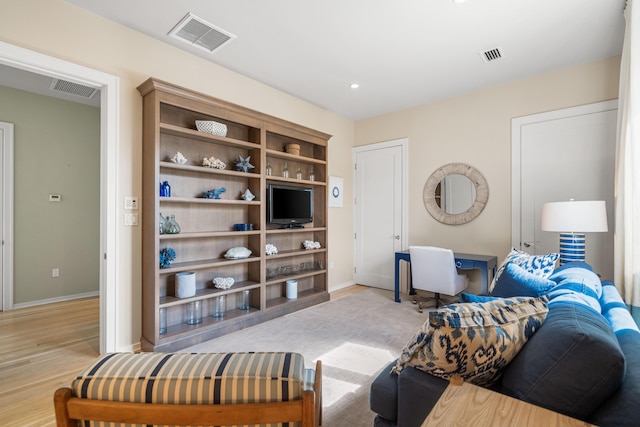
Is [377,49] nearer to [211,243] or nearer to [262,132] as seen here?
[262,132]

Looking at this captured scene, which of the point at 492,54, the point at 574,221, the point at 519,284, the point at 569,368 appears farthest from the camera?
the point at 492,54

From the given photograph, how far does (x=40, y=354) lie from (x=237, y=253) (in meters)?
1.84

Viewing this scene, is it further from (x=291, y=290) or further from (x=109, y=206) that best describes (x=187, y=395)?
(x=291, y=290)

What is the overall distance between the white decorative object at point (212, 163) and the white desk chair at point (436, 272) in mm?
2477

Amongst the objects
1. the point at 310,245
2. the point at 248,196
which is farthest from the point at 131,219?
the point at 310,245

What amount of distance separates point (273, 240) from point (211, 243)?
3.09ft

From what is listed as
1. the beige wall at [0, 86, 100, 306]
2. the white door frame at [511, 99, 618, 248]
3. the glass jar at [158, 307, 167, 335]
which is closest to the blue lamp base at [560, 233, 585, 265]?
the white door frame at [511, 99, 618, 248]

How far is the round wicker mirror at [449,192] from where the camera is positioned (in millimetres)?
3998

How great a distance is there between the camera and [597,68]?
3236 millimetres

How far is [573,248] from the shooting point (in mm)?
2844

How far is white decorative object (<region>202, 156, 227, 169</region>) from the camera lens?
10.2 feet

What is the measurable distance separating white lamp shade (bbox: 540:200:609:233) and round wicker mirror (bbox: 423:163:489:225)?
124 centimetres

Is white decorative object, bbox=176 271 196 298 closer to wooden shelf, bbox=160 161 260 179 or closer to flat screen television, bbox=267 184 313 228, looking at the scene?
wooden shelf, bbox=160 161 260 179

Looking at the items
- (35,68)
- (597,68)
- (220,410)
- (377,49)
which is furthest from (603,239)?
(35,68)
